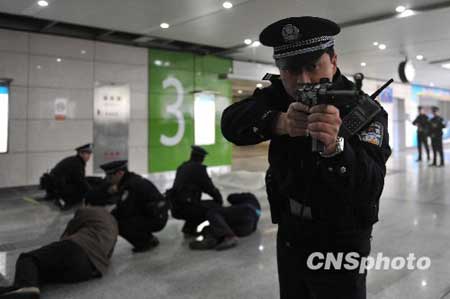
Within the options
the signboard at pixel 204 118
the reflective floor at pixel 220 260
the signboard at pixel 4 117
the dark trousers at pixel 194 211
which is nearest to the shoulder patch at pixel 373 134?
the reflective floor at pixel 220 260

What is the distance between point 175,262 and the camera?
3.67 meters

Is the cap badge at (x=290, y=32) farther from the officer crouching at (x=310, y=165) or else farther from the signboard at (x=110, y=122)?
the signboard at (x=110, y=122)

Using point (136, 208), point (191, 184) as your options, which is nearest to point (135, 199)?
point (136, 208)

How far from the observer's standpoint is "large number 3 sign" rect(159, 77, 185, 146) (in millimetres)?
9633

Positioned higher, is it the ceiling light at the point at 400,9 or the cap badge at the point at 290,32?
the ceiling light at the point at 400,9

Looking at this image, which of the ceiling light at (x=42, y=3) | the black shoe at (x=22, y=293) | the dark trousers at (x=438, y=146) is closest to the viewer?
the black shoe at (x=22, y=293)

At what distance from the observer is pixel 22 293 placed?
2.44 meters

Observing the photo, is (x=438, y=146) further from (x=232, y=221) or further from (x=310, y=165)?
(x=310, y=165)

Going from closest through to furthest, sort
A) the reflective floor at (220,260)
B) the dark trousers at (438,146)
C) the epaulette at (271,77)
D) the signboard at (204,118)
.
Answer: the epaulette at (271,77) → the reflective floor at (220,260) → the signboard at (204,118) → the dark trousers at (438,146)

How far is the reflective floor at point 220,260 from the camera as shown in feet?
9.77

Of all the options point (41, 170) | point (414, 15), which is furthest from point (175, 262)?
point (414, 15)

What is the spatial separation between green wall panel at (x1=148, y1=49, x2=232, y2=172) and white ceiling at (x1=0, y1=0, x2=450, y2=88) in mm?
1058

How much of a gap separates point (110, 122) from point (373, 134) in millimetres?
8209

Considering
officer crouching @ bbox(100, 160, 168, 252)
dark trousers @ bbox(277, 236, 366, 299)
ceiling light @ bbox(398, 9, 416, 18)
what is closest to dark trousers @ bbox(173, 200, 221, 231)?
officer crouching @ bbox(100, 160, 168, 252)
